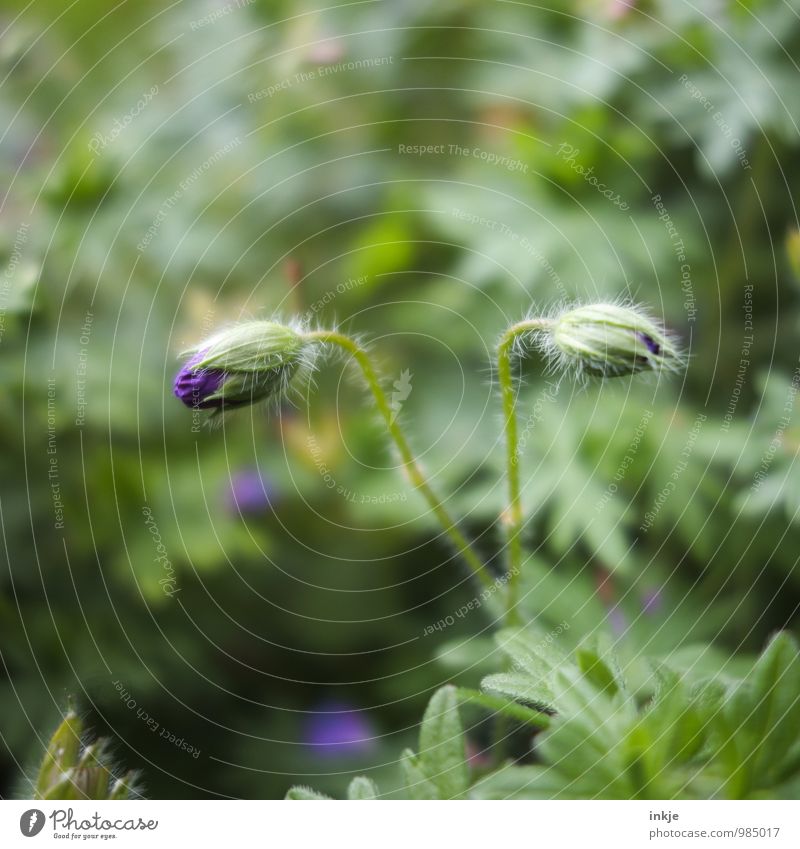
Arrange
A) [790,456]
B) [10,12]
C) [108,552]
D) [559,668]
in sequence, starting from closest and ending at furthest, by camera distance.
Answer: [559,668]
[790,456]
[108,552]
[10,12]

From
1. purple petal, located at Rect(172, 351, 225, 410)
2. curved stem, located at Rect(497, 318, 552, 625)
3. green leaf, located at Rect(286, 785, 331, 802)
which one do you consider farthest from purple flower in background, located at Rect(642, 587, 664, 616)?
purple petal, located at Rect(172, 351, 225, 410)

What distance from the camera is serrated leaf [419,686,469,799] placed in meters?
0.67

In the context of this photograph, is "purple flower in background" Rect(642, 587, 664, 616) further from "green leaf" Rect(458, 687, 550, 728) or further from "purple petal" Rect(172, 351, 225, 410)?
"purple petal" Rect(172, 351, 225, 410)

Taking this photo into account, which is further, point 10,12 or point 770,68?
point 10,12

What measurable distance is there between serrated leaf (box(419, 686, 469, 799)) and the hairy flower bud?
0.98 ft

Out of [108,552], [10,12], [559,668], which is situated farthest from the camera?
[10,12]

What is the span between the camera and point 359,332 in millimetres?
1177

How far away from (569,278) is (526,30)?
374 mm

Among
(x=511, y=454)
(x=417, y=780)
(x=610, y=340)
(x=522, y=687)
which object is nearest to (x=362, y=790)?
(x=417, y=780)

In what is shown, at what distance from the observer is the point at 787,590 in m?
0.97

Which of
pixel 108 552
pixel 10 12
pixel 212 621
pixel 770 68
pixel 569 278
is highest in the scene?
pixel 10 12

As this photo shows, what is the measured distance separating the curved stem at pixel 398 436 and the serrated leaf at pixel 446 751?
0.16 m
